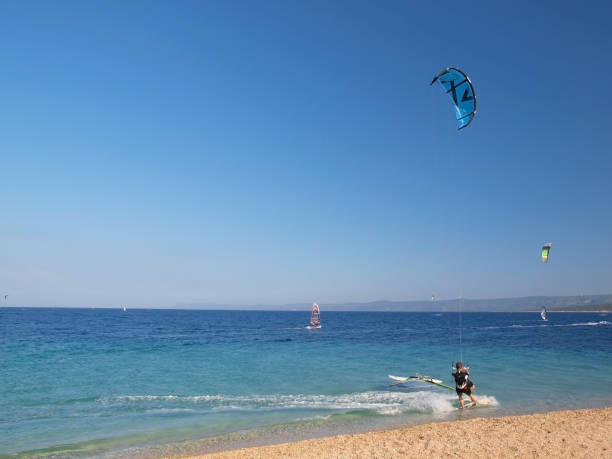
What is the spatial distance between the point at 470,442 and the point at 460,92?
805 centimetres

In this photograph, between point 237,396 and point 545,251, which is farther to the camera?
point 545,251

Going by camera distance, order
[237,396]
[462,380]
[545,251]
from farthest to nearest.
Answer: [545,251] < [237,396] < [462,380]

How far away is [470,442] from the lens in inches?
335

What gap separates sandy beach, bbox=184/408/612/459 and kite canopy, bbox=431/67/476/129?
22.9 feet

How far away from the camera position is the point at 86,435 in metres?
10.3

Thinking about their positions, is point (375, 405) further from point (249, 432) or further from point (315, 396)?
point (249, 432)

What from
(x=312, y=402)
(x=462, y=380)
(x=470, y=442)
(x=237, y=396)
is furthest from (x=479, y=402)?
(x=237, y=396)

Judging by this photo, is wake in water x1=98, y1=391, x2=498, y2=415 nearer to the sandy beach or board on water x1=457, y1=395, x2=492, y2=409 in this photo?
board on water x1=457, y1=395, x2=492, y2=409

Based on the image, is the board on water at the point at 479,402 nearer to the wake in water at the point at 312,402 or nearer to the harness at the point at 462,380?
the wake in water at the point at 312,402

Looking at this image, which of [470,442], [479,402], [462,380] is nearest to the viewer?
[470,442]

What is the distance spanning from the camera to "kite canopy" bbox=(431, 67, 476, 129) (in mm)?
9672

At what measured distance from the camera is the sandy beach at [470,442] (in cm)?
793

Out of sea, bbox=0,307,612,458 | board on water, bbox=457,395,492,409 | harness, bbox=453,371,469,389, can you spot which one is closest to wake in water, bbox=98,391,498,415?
sea, bbox=0,307,612,458

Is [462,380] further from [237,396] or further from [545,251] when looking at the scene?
[545,251]
